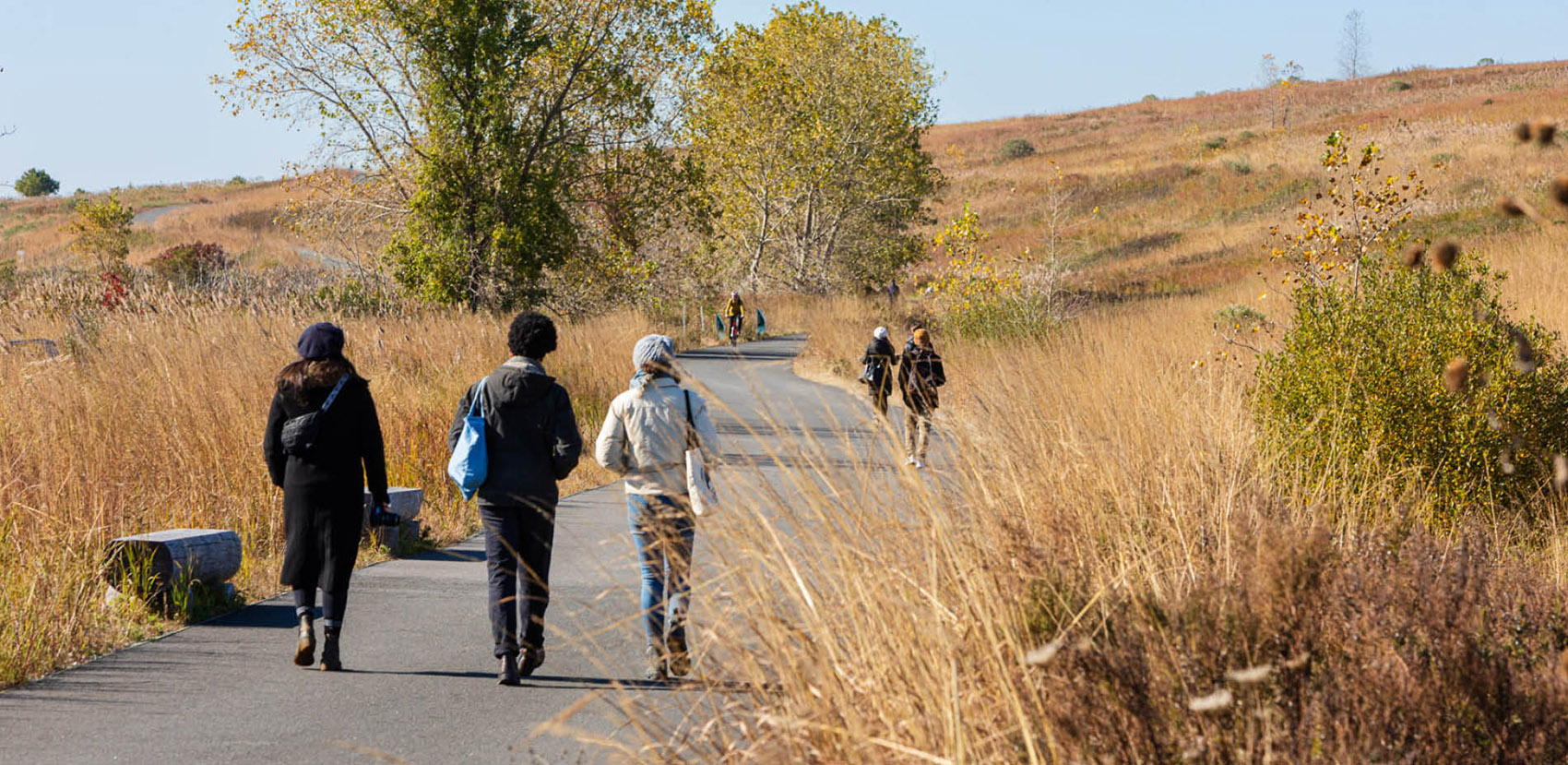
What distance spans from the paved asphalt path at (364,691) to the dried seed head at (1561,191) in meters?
2.70

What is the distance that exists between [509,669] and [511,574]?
478 mm

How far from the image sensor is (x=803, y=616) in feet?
13.4

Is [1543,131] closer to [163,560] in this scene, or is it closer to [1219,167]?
[163,560]

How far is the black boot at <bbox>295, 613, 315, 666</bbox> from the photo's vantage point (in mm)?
7055

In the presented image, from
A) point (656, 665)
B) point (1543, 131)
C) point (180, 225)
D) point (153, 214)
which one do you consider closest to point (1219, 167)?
point (180, 225)

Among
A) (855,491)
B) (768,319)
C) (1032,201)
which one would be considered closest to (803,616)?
(855,491)

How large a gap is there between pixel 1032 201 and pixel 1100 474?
7547 centimetres

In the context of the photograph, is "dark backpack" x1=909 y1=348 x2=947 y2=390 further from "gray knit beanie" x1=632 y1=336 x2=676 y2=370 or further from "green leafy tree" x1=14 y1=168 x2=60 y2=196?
"green leafy tree" x1=14 y1=168 x2=60 y2=196

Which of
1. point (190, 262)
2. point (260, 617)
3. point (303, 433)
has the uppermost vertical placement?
point (190, 262)

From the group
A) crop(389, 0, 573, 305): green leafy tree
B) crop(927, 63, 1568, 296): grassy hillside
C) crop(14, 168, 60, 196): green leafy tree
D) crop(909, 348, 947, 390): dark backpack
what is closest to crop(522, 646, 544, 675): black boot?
crop(909, 348, 947, 390): dark backpack

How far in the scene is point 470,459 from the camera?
22.3ft

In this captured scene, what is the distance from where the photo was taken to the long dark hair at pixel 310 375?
281 inches

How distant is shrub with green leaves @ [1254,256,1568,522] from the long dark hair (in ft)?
19.5

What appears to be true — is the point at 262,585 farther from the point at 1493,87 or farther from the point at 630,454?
the point at 1493,87
